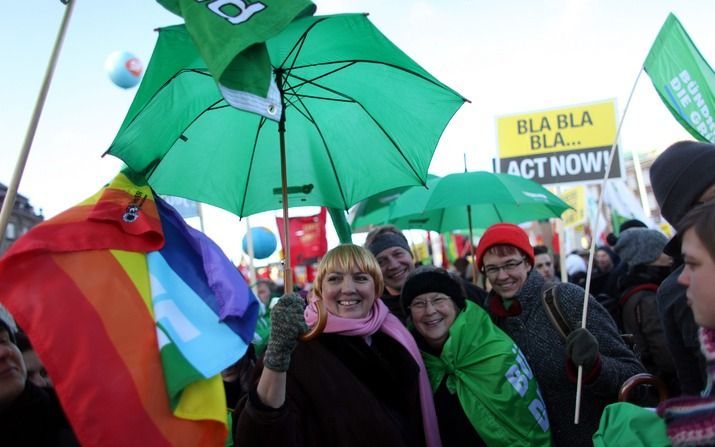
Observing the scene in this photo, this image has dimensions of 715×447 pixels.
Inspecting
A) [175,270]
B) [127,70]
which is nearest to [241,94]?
[175,270]

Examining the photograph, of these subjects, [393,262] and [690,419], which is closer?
[690,419]

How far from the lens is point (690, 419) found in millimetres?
1110

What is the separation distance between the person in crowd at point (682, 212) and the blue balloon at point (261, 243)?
9.75m

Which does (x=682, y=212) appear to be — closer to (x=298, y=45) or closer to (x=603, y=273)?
(x=298, y=45)

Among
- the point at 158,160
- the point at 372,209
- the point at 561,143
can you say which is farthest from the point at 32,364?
the point at 561,143

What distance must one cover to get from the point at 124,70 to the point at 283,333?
7428mm

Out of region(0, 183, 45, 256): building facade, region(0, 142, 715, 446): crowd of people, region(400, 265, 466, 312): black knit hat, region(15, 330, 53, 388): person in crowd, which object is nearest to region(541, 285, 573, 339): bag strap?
region(0, 142, 715, 446): crowd of people

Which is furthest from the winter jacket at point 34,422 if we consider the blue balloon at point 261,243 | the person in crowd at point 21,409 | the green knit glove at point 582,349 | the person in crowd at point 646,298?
the blue balloon at point 261,243

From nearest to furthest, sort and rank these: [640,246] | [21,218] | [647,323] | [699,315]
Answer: [699,315], [647,323], [640,246], [21,218]

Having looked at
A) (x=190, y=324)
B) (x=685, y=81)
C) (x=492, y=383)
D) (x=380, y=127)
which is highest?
(x=685, y=81)

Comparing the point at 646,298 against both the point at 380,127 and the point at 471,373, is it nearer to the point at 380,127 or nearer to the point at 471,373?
the point at 471,373

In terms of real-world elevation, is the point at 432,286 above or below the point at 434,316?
above

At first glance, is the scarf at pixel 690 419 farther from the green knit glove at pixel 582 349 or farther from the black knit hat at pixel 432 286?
the black knit hat at pixel 432 286

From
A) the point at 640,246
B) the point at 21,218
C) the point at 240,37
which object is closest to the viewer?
the point at 240,37
